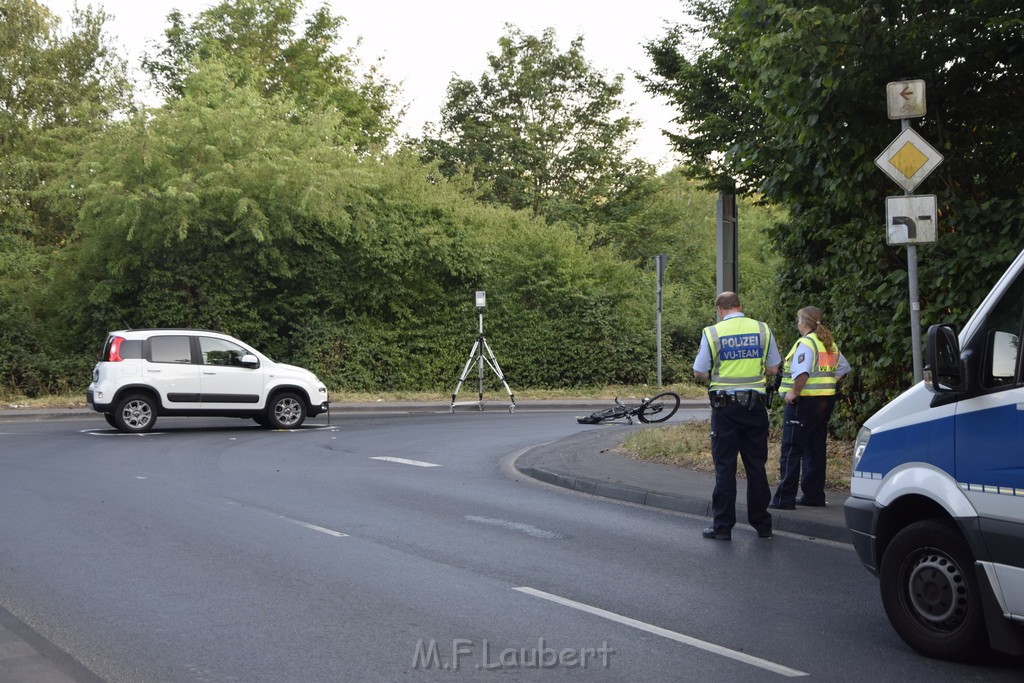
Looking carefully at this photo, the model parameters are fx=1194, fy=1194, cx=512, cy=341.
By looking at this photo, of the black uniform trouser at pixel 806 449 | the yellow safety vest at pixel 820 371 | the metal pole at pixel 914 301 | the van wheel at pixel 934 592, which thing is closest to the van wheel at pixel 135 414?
the black uniform trouser at pixel 806 449

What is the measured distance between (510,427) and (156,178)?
11.0 m

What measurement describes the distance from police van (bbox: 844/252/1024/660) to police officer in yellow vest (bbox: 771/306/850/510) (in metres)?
4.23

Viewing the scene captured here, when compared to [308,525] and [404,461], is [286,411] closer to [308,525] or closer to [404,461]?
[404,461]

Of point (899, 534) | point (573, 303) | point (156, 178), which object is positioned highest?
point (156, 178)

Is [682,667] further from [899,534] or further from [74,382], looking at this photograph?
[74,382]

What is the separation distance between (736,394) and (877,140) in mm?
3964

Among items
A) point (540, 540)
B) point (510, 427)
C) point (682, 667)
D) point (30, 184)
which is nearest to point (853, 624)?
point (682, 667)

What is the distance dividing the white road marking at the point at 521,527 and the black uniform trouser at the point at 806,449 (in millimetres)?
2173

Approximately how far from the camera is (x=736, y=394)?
364 inches

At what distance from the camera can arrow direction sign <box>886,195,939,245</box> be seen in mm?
9547

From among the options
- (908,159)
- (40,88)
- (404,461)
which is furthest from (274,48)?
(908,159)

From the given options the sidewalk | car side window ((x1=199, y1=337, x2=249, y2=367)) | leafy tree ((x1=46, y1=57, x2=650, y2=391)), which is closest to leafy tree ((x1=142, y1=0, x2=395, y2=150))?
leafy tree ((x1=46, y1=57, x2=650, y2=391))

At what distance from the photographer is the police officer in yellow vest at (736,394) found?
9.24 meters

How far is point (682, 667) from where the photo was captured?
5.69 m
